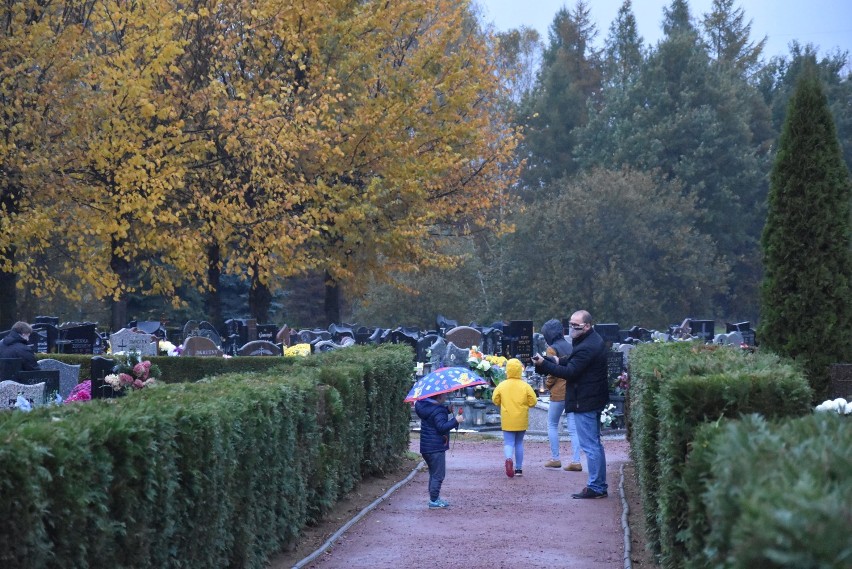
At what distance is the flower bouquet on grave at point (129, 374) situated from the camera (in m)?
14.9

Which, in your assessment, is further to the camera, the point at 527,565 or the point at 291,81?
the point at 291,81

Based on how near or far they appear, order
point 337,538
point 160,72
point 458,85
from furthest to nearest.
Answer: point 458,85 < point 160,72 < point 337,538

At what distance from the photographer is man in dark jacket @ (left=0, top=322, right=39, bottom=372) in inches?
658

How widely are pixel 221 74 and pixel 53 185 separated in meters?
9.28

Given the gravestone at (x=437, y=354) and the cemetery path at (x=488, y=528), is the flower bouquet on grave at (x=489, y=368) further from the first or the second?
the cemetery path at (x=488, y=528)

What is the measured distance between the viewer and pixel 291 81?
3169 cm

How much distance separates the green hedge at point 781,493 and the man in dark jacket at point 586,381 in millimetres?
6877

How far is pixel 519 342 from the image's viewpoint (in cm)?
2536

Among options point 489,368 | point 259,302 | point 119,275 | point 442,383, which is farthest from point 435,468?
point 259,302

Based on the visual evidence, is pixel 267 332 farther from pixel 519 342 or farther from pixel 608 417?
pixel 608 417

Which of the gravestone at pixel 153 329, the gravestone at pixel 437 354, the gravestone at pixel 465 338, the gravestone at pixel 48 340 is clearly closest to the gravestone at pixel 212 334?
the gravestone at pixel 153 329

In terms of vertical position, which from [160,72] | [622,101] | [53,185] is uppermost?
[622,101]

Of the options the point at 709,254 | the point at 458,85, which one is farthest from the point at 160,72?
the point at 709,254

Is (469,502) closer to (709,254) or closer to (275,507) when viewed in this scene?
(275,507)
